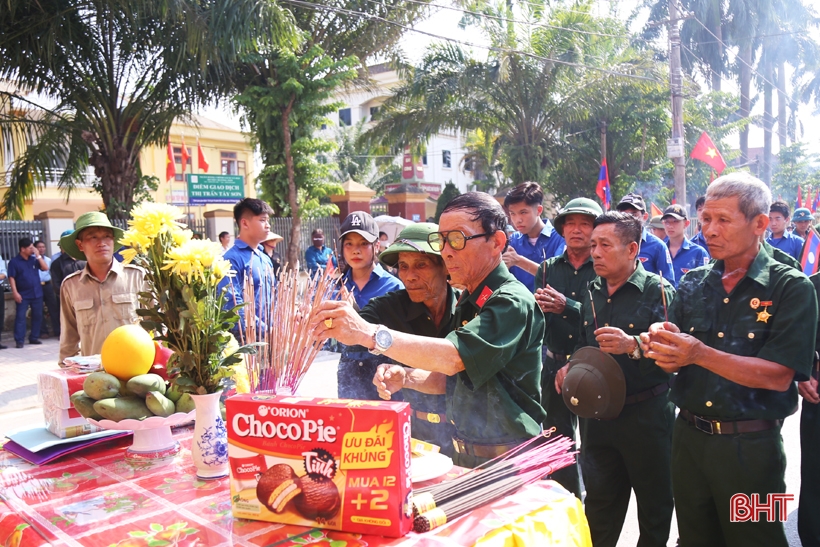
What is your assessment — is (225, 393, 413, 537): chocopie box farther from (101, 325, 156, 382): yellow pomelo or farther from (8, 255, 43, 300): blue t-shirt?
(8, 255, 43, 300): blue t-shirt

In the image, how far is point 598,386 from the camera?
2443 millimetres

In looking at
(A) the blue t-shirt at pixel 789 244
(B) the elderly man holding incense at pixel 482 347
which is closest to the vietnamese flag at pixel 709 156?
(A) the blue t-shirt at pixel 789 244

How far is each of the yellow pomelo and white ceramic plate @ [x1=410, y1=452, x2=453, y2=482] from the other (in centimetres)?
92

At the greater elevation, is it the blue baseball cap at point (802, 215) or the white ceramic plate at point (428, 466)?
the blue baseball cap at point (802, 215)

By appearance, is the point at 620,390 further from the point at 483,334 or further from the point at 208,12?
the point at 208,12

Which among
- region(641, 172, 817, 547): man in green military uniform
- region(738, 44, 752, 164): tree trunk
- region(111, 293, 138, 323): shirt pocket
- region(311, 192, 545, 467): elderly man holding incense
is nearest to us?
region(311, 192, 545, 467): elderly man holding incense

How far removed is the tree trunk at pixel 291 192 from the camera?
39.2 ft

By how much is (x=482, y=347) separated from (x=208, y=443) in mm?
834

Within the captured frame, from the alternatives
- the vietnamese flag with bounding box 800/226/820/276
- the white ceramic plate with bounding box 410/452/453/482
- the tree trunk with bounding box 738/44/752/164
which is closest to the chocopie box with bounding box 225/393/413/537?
the white ceramic plate with bounding box 410/452/453/482

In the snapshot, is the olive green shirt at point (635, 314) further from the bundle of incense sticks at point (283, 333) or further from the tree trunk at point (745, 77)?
the tree trunk at point (745, 77)

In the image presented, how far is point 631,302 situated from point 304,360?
159 cm

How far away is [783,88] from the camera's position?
3281 cm

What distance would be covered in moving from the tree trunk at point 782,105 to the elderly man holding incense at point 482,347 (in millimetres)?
36324

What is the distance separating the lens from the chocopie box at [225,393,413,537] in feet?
4.42
